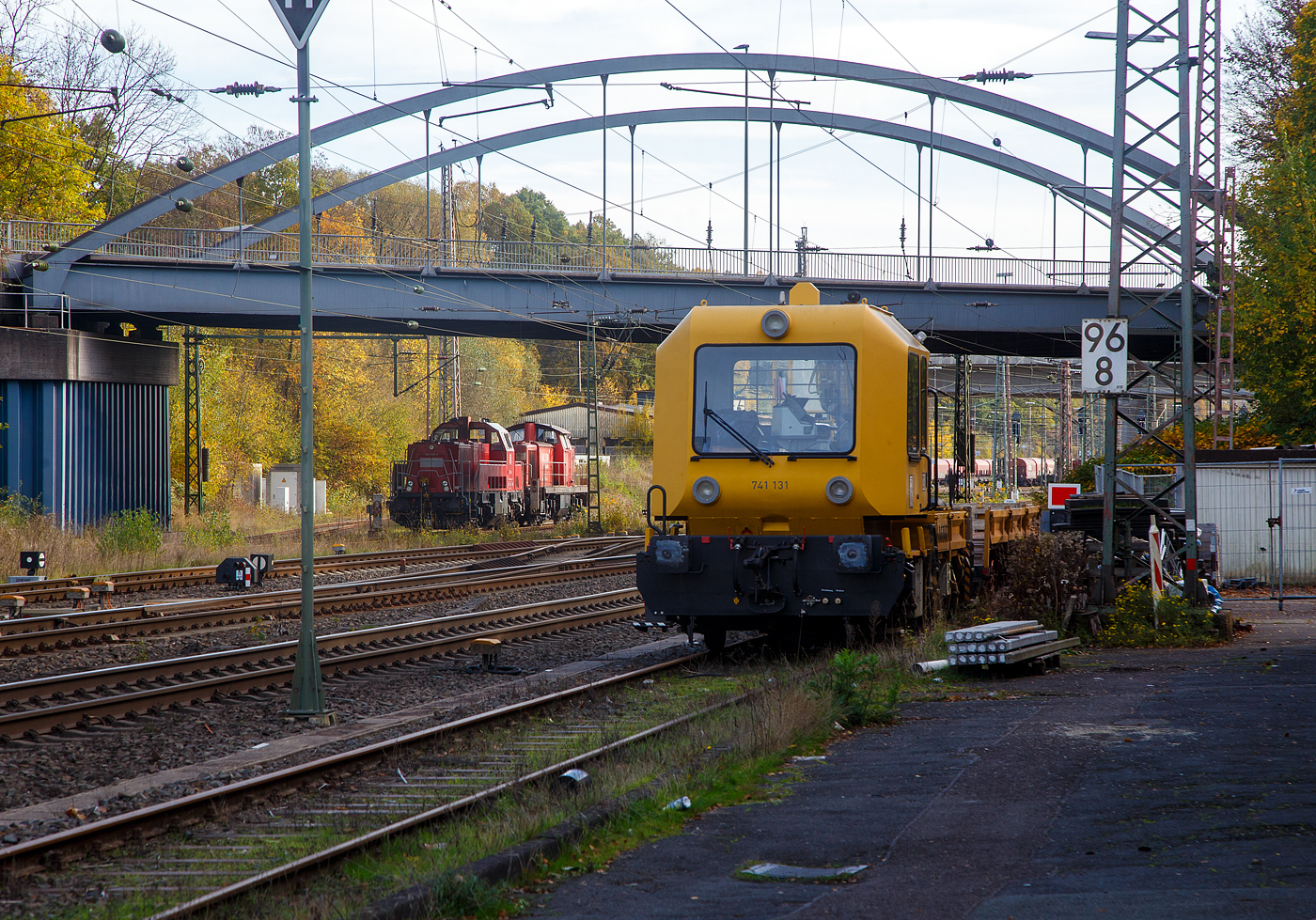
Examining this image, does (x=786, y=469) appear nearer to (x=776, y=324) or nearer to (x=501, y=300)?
(x=776, y=324)

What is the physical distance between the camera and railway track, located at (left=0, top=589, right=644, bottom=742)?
9.47 m

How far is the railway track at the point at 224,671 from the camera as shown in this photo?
9469 mm

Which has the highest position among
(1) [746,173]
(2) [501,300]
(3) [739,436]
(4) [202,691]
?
(1) [746,173]

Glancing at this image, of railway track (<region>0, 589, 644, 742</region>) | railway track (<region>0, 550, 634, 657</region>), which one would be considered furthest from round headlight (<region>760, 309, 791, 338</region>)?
railway track (<region>0, 550, 634, 657</region>)

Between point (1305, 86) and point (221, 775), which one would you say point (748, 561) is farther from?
point (1305, 86)

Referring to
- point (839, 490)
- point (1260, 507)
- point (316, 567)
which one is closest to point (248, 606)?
point (316, 567)

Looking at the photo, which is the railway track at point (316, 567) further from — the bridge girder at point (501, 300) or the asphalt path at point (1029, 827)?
the asphalt path at point (1029, 827)

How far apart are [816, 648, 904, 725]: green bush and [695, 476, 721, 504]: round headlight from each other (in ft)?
8.05

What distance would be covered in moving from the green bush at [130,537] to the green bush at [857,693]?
19.4 meters

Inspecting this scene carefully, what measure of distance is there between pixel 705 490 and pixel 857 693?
3.18m

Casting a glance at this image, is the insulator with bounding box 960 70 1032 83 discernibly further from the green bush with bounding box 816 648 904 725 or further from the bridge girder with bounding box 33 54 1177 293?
the green bush with bounding box 816 648 904 725

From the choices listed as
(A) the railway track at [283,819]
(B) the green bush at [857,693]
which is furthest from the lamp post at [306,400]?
(B) the green bush at [857,693]

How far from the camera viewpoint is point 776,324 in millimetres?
11773

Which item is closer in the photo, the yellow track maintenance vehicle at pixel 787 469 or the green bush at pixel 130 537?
the yellow track maintenance vehicle at pixel 787 469
